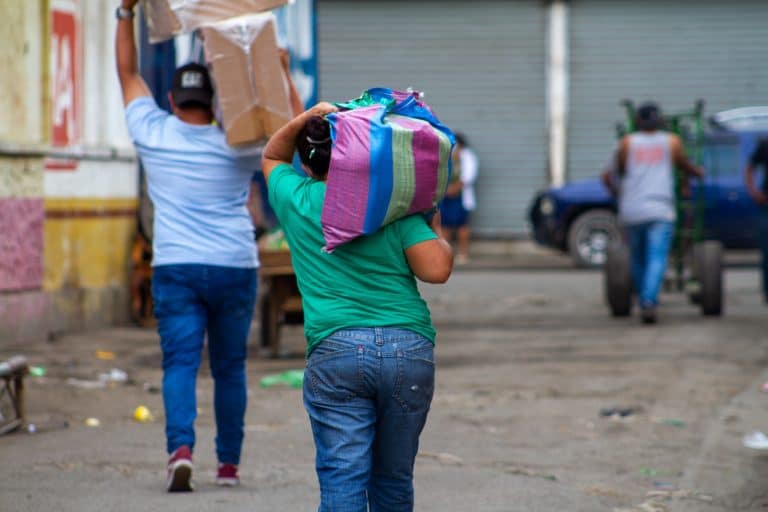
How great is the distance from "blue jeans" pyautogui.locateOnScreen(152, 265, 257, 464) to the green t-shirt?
1.77 metres

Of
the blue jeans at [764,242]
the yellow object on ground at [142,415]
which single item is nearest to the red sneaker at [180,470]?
the yellow object on ground at [142,415]

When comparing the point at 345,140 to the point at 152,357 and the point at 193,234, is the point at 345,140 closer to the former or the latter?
the point at 193,234

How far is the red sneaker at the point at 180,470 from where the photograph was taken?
19.7 ft

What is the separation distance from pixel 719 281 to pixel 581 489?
7.35 m

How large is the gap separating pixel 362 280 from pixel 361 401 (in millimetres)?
345

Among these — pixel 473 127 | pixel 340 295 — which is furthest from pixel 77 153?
pixel 473 127

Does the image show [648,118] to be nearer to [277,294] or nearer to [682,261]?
[682,261]

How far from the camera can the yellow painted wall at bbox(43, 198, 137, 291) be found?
460 inches

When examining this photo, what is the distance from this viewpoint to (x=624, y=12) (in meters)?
24.1

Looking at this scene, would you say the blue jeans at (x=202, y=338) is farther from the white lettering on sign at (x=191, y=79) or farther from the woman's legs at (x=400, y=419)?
the woman's legs at (x=400, y=419)

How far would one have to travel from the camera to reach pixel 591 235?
67.5 feet

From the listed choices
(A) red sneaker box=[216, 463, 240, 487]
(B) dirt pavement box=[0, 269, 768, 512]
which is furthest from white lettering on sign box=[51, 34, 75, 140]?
(A) red sneaker box=[216, 463, 240, 487]

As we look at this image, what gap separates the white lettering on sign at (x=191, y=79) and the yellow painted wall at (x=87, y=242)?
5622 mm

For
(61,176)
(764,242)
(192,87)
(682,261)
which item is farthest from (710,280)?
(192,87)
